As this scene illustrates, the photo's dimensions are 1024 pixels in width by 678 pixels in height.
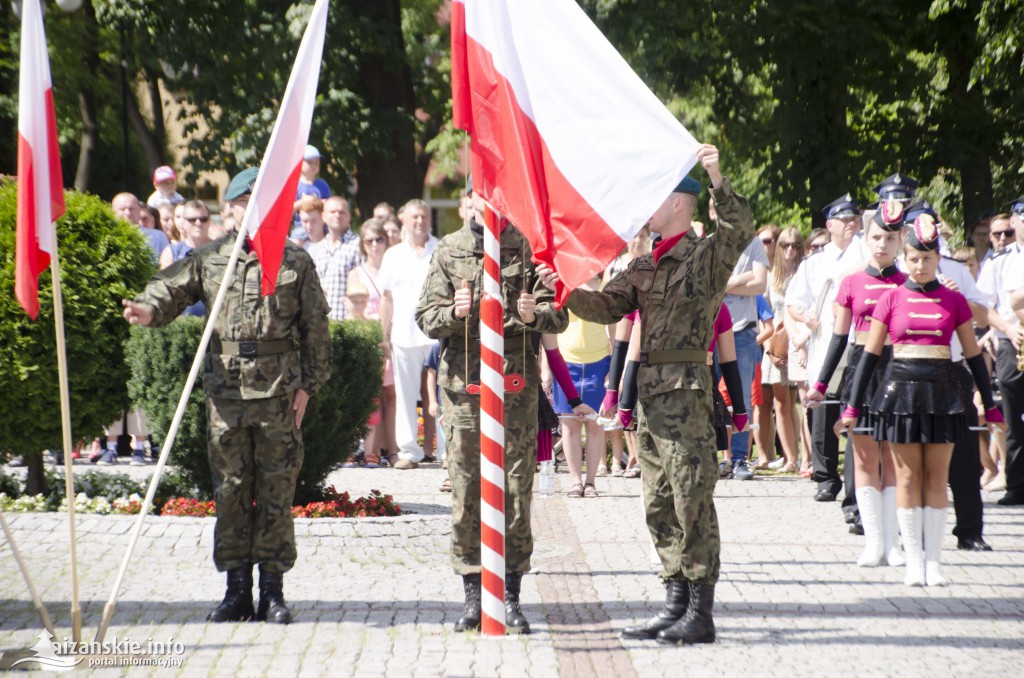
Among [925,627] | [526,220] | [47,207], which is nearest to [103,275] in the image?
[47,207]

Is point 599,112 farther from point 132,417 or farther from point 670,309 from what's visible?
point 132,417

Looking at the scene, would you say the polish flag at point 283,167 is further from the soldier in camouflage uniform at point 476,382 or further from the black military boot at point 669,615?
the black military boot at point 669,615

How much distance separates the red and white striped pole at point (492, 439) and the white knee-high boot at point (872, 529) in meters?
3.33

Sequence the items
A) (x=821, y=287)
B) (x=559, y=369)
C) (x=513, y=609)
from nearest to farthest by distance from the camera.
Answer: (x=513, y=609) < (x=559, y=369) < (x=821, y=287)

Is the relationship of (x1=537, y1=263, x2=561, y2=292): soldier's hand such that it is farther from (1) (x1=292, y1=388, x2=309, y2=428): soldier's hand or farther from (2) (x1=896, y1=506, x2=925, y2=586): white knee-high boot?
(2) (x1=896, y1=506, x2=925, y2=586): white knee-high boot

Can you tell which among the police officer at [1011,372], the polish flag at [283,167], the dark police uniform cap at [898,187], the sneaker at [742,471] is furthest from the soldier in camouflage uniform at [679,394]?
the sneaker at [742,471]

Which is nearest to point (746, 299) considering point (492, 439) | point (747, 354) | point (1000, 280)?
point (747, 354)

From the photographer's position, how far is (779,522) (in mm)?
10891

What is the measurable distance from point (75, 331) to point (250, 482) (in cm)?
306

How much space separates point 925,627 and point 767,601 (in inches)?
38.7

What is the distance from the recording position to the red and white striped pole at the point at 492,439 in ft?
22.0

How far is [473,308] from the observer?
7.27 meters

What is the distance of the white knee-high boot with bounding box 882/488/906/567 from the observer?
9.16m

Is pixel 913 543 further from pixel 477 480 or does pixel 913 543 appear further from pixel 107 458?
pixel 107 458
